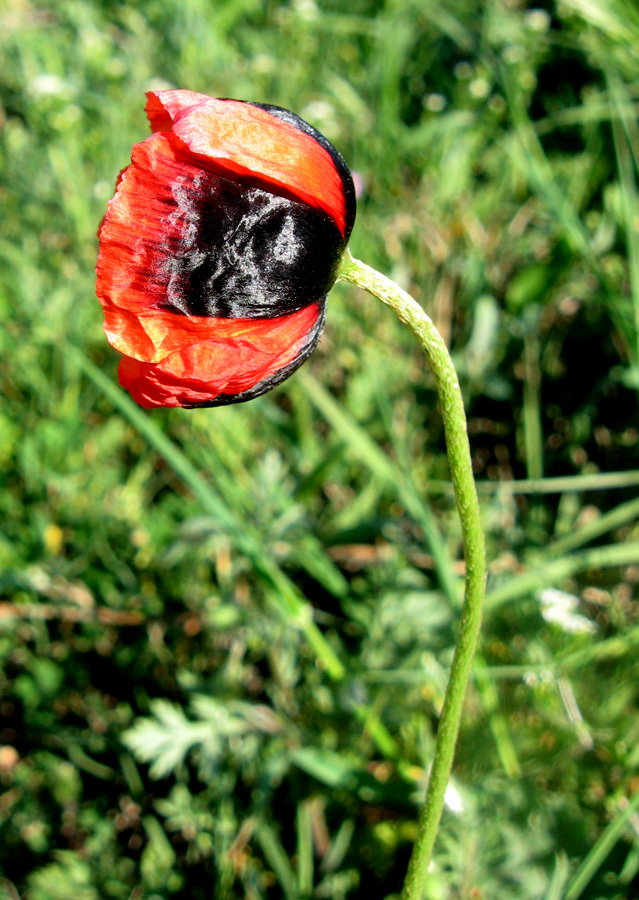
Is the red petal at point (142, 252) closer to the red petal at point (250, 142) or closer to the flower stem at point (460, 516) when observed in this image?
the red petal at point (250, 142)

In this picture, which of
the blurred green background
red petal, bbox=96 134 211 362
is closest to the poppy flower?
red petal, bbox=96 134 211 362

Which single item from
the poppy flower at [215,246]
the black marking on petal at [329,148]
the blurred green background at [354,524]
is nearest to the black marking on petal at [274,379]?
the poppy flower at [215,246]

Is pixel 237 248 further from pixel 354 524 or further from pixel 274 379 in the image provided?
pixel 354 524

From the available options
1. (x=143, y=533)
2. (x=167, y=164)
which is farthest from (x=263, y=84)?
(x=167, y=164)

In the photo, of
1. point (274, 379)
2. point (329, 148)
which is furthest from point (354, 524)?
point (329, 148)

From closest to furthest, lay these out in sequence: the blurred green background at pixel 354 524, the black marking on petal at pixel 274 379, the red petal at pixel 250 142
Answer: the red petal at pixel 250 142, the black marking on petal at pixel 274 379, the blurred green background at pixel 354 524

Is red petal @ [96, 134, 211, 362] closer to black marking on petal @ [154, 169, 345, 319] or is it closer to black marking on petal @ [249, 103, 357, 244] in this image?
black marking on petal @ [154, 169, 345, 319]
